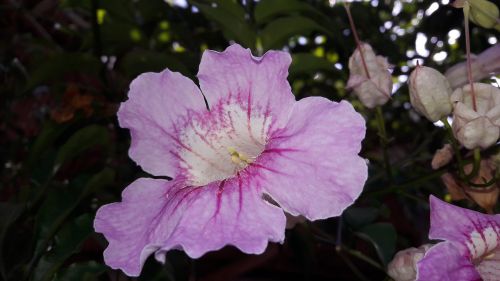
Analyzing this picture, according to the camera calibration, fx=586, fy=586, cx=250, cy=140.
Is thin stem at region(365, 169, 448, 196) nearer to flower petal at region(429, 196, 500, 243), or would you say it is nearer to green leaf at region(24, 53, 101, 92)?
Answer: flower petal at region(429, 196, 500, 243)

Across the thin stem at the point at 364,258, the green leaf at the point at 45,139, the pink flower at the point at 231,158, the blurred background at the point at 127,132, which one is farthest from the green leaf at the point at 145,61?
the thin stem at the point at 364,258

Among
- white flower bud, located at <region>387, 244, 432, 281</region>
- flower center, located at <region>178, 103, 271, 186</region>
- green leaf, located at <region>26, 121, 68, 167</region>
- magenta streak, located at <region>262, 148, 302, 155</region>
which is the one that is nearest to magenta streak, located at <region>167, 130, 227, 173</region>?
flower center, located at <region>178, 103, 271, 186</region>

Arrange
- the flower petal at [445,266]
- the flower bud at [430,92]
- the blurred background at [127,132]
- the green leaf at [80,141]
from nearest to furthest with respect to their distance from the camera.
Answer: the flower petal at [445,266] < the flower bud at [430,92] < the blurred background at [127,132] < the green leaf at [80,141]

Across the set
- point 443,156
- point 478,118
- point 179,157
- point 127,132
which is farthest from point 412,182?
point 127,132

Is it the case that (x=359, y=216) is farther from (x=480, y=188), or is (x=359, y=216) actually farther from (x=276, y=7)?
(x=276, y=7)

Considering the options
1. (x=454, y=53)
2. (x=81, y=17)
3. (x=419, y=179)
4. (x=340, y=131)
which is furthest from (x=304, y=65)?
(x=81, y=17)

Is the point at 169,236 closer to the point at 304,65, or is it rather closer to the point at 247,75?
the point at 247,75

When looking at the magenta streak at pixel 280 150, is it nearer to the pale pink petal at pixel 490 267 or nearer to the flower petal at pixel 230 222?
the flower petal at pixel 230 222
